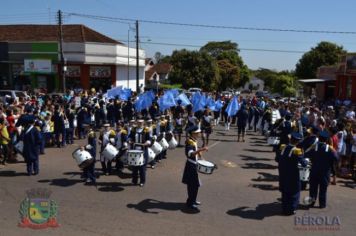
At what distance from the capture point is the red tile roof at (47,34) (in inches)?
1794

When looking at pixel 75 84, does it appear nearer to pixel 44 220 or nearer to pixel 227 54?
pixel 44 220

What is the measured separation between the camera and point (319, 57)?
228 feet

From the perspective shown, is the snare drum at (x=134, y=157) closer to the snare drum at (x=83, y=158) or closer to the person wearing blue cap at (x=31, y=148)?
the snare drum at (x=83, y=158)

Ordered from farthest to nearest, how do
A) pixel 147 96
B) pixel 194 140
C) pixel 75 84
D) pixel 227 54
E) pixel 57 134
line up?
1. pixel 227 54
2. pixel 75 84
3. pixel 147 96
4. pixel 57 134
5. pixel 194 140

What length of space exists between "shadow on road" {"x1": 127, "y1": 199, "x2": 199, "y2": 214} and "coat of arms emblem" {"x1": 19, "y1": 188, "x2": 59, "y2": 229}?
1750 millimetres

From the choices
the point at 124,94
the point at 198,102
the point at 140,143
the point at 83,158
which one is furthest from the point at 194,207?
the point at 124,94

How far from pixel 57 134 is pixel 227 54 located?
213 feet

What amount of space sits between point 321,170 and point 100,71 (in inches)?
1432

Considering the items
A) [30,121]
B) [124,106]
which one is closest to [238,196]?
[30,121]

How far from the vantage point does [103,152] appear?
41.2 feet

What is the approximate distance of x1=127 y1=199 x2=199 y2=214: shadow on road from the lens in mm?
9812

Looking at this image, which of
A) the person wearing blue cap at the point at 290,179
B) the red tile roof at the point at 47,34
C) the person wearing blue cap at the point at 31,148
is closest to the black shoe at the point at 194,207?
the person wearing blue cap at the point at 290,179

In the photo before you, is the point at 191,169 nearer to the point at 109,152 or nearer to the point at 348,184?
the point at 109,152

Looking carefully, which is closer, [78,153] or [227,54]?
[78,153]
